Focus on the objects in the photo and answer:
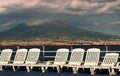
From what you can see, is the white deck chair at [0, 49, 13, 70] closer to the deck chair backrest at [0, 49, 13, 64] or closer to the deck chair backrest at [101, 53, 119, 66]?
the deck chair backrest at [0, 49, 13, 64]

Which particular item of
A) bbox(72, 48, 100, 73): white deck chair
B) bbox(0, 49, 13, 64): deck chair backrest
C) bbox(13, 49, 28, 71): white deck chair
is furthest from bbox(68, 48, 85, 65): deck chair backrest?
bbox(0, 49, 13, 64): deck chair backrest

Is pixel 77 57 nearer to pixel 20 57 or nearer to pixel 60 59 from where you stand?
pixel 60 59

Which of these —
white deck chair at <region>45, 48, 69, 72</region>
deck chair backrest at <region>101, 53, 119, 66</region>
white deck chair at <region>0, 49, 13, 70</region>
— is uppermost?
deck chair backrest at <region>101, 53, 119, 66</region>

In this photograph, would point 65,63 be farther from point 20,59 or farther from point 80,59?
point 20,59

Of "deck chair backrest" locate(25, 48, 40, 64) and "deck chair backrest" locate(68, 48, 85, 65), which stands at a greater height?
"deck chair backrest" locate(68, 48, 85, 65)

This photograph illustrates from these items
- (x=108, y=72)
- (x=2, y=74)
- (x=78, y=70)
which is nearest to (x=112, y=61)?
(x=108, y=72)

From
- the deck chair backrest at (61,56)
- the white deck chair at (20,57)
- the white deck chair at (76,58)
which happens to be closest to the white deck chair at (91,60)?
the white deck chair at (76,58)

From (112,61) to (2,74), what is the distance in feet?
35.4

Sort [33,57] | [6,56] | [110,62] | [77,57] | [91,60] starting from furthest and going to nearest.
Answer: [6,56], [33,57], [77,57], [91,60], [110,62]

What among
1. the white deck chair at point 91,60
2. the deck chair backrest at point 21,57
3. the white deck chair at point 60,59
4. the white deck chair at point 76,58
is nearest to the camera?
the white deck chair at point 91,60

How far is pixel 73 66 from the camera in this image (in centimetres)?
4400

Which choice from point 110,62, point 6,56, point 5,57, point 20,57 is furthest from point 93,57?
point 5,57

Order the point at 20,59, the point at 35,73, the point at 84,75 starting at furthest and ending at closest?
the point at 20,59 < the point at 35,73 < the point at 84,75

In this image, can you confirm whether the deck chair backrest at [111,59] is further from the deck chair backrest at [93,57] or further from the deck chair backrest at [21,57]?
the deck chair backrest at [21,57]
